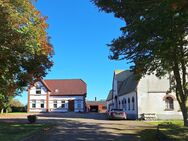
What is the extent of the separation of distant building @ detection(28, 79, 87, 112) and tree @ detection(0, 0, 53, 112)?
199 ft

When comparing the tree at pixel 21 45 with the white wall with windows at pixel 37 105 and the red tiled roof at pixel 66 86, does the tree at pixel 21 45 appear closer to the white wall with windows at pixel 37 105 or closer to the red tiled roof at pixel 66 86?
the white wall with windows at pixel 37 105

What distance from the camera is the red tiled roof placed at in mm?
91188

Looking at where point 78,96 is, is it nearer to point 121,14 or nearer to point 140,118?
point 140,118

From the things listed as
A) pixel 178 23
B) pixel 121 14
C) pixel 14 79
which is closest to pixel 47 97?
pixel 14 79

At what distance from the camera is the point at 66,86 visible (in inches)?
3674

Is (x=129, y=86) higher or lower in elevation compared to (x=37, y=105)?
higher

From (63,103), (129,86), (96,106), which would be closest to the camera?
(129,86)

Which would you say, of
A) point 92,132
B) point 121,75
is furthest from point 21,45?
point 121,75

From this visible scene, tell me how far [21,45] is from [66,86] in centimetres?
7036

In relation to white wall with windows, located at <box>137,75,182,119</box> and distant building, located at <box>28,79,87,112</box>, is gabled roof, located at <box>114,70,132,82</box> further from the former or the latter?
white wall with windows, located at <box>137,75,182,119</box>

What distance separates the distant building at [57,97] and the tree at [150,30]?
6402 centimetres

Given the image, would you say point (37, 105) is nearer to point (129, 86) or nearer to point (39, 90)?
point (39, 90)

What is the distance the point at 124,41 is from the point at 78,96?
68.7m

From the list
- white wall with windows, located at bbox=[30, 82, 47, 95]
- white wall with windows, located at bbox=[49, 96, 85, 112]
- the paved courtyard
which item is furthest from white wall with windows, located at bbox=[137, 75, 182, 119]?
white wall with windows, located at bbox=[30, 82, 47, 95]
